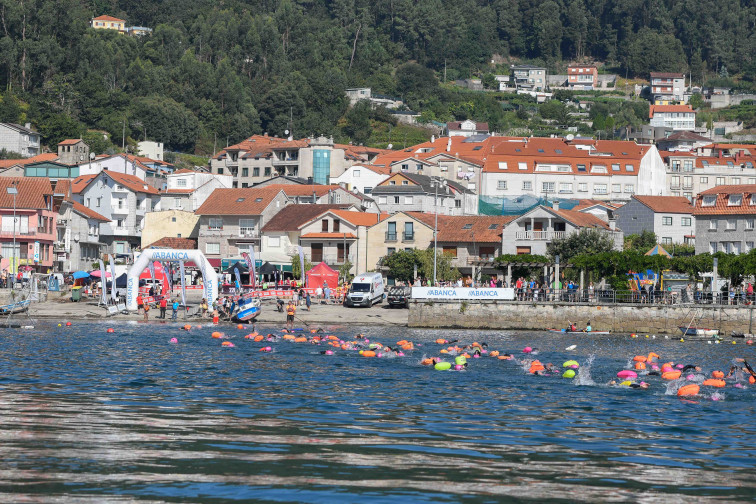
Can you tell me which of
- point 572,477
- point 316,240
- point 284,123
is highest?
point 284,123

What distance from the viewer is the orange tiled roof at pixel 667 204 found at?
93312 millimetres

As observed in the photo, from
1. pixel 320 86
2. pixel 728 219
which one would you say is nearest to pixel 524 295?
pixel 728 219

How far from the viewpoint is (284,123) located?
165 m

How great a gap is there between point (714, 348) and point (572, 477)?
106 ft

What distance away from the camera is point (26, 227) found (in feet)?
264

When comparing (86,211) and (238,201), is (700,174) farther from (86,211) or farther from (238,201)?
(86,211)

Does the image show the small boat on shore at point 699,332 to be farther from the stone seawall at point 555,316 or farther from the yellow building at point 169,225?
the yellow building at point 169,225

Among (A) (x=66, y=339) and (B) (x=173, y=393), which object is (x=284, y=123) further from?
(B) (x=173, y=393)

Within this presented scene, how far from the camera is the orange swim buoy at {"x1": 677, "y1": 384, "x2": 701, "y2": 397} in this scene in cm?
3428

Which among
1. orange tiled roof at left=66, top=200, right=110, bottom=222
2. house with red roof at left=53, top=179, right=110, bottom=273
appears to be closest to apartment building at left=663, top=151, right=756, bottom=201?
orange tiled roof at left=66, top=200, right=110, bottom=222

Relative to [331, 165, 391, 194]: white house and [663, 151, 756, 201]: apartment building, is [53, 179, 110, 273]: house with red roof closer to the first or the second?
[331, 165, 391, 194]: white house

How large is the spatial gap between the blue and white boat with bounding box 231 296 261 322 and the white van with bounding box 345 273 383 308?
26.9ft

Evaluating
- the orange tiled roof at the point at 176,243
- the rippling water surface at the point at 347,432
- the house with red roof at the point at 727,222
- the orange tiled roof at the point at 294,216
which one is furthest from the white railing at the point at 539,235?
the rippling water surface at the point at 347,432

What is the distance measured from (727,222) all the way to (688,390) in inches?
1649
